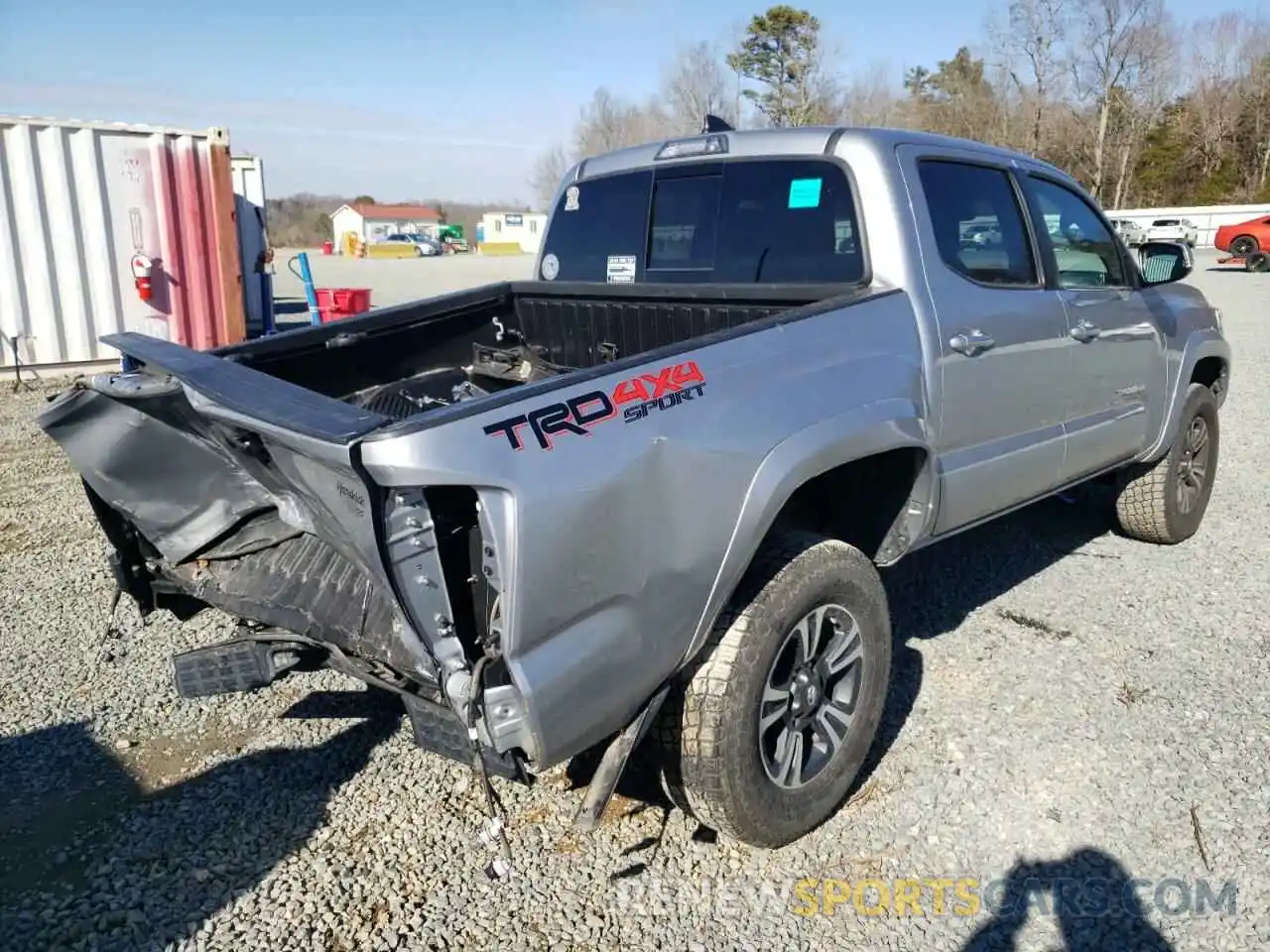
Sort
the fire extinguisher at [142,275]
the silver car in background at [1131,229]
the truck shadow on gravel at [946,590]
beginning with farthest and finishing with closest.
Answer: the silver car in background at [1131,229], the fire extinguisher at [142,275], the truck shadow on gravel at [946,590]

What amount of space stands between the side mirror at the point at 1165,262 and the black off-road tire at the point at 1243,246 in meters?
28.2

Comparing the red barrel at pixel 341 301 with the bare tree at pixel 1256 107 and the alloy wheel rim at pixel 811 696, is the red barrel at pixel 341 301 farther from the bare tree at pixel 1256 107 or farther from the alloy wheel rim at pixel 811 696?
the bare tree at pixel 1256 107

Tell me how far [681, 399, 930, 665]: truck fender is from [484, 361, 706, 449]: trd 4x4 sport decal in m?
0.33

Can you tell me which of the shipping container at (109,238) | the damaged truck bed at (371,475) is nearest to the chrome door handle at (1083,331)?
the damaged truck bed at (371,475)

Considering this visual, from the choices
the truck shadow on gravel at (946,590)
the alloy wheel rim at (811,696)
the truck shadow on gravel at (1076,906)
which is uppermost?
the alloy wheel rim at (811,696)

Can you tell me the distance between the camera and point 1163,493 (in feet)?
17.0

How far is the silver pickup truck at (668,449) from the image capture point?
2197 millimetres

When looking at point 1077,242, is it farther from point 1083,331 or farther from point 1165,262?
point 1165,262

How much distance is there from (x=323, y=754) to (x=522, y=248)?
208 ft

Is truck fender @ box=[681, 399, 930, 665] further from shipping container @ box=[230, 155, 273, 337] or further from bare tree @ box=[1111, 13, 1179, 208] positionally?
bare tree @ box=[1111, 13, 1179, 208]

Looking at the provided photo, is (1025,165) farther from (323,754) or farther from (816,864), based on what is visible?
(323,754)

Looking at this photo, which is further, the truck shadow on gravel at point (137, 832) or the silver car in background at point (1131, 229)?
the silver car in background at point (1131, 229)

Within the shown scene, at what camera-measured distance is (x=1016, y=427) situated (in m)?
3.80

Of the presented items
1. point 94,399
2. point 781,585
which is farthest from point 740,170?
point 94,399
